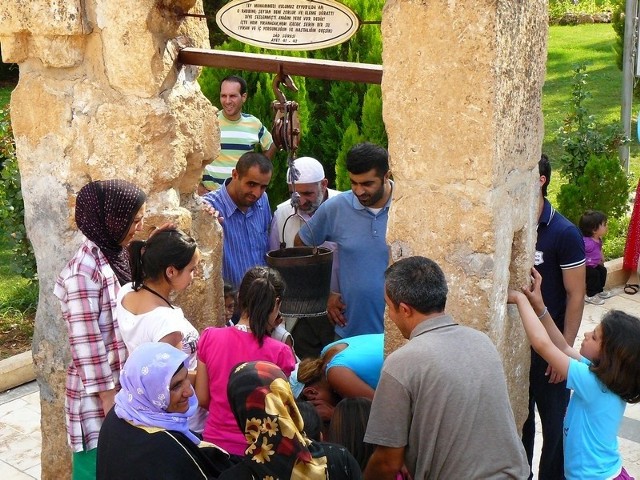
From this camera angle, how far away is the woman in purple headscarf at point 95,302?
3477 millimetres

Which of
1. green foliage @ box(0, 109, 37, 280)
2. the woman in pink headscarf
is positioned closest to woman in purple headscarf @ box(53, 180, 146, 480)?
green foliage @ box(0, 109, 37, 280)

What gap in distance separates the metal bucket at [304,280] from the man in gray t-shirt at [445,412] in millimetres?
1133

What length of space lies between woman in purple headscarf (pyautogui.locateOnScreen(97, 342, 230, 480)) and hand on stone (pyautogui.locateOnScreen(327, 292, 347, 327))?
177 cm

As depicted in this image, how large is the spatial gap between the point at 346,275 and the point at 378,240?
0.84 ft

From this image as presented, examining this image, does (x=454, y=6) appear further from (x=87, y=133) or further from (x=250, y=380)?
(x=87, y=133)

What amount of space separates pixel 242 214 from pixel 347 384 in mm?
1697

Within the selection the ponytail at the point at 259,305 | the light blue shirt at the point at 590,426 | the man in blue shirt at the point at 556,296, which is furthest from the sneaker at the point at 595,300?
the ponytail at the point at 259,305

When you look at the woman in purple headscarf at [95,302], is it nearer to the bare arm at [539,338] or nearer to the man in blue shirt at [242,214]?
the man in blue shirt at [242,214]

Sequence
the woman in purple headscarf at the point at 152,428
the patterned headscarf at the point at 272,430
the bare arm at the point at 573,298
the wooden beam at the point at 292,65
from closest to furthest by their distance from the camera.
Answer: the patterned headscarf at the point at 272,430 → the woman in purple headscarf at the point at 152,428 → the wooden beam at the point at 292,65 → the bare arm at the point at 573,298

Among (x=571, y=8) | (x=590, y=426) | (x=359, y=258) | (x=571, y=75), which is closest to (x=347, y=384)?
(x=590, y=426)

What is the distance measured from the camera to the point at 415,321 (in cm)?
302

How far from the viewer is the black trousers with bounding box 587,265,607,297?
7121mm

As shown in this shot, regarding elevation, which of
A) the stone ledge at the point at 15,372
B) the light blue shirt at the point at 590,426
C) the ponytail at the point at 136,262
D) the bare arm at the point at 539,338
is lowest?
the stone ledge at the point at 15,372

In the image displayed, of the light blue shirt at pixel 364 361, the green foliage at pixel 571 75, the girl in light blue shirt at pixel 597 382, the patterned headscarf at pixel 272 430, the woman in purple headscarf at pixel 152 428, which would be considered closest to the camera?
the patterned headscarf at pixel 272 430
